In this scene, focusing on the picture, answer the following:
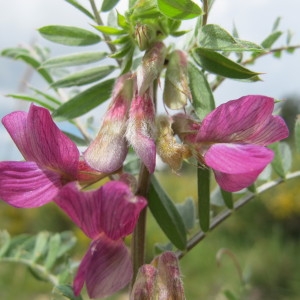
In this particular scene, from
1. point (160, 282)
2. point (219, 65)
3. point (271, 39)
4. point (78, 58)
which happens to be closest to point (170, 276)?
point (160, 282)

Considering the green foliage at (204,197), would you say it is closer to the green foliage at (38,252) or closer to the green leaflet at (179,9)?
the green leaflet at (179,9)

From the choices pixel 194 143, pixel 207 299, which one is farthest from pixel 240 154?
pixel 207 299

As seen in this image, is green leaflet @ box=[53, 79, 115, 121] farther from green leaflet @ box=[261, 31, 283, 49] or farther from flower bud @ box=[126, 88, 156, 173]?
green leaflet @ box=[261, 31, 283, 49]

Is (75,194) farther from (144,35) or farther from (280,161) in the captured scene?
(280,161)

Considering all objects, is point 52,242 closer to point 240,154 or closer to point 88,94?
point 88,94

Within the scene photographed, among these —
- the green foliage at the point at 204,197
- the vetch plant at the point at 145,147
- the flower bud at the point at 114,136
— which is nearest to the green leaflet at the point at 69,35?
the vetch plant at the point at 145,147

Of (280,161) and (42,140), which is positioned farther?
(280,161)
